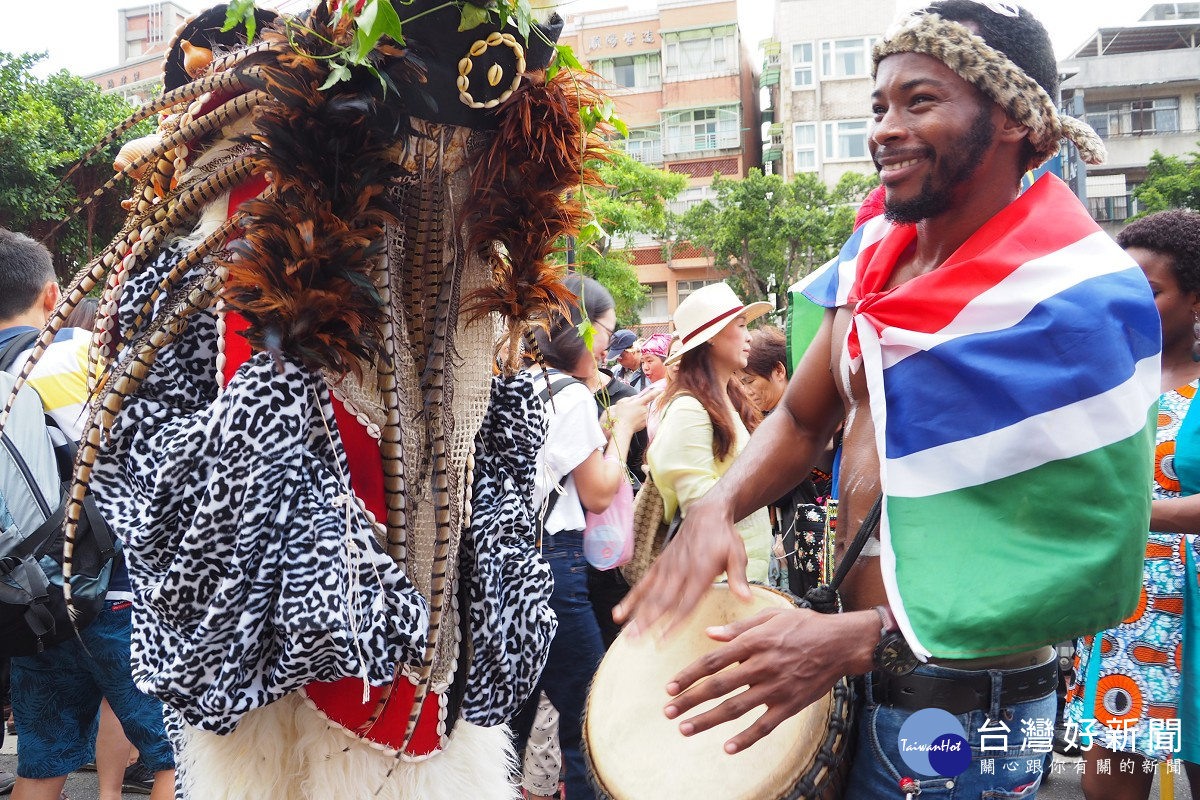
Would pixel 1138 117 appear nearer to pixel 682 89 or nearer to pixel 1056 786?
pixel 682 89

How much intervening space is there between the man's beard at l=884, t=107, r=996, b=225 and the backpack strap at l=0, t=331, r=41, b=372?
10.1 feet

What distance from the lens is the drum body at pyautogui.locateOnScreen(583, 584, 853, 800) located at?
185 centimetres

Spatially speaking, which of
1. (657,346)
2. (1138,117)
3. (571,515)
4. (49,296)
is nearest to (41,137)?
(657,346)

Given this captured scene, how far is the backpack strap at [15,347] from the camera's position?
343 cm

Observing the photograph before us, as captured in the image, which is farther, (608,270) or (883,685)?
(608,270)

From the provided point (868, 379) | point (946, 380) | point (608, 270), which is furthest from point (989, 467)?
point (608, 270)

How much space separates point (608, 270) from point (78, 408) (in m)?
23.7

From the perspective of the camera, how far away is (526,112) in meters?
1.90

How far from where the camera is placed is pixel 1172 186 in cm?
3156

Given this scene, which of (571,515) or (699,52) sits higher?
(699,52)

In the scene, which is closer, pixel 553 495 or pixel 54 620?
pixel 54 620

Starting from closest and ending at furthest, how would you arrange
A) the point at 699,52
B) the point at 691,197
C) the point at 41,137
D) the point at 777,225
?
the point at 41,137
the point at 777,225
the point at 691,197
the point at 699,52

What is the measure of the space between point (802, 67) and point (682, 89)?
517 centimetres

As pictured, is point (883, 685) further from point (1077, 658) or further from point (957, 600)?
point (1077, 658)
